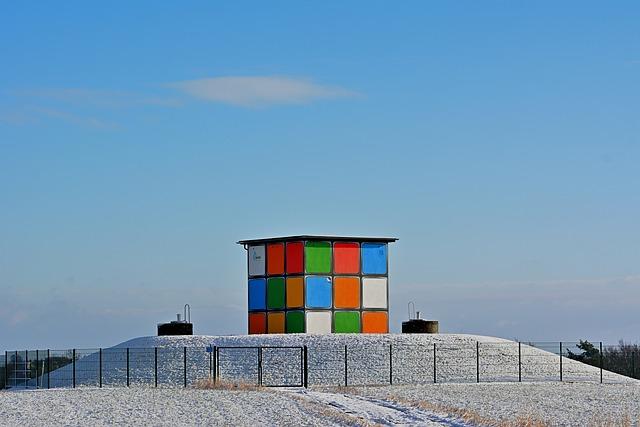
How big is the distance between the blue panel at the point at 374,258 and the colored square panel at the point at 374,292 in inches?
14.7

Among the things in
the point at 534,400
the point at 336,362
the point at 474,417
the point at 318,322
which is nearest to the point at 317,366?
the point at 336,362

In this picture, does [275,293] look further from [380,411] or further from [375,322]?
[380,411]

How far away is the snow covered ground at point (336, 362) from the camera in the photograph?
47375 mm

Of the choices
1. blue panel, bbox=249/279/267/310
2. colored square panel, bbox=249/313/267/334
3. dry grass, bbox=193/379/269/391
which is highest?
blue panel, bbox=249/279/267/310

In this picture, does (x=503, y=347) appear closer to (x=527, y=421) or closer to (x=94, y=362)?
(x=94, y=362)

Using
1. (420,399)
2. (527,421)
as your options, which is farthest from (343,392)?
(527,421)

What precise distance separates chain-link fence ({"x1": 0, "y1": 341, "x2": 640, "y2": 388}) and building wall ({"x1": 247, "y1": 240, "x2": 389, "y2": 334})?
3956mm

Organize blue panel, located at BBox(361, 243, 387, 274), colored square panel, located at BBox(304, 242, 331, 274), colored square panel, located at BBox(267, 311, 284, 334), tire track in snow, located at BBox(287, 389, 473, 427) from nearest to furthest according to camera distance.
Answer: tire track in snow, located at BBox(287, 389, 473, 427)
colored square panel, located at BBox(304, 242, 331, 274)
colored square panel, located at BBox(267, 311, 284, 334)
blue panel, located at BBox(361, 243, 387, 274)

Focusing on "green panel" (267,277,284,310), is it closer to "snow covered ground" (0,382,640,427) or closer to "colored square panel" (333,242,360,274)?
"colored square panel" (333,242,360,274)

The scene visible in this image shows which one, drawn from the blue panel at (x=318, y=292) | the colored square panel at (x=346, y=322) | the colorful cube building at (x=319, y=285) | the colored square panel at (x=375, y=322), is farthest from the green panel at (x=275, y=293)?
the colored square panel at (x=375, y=322)

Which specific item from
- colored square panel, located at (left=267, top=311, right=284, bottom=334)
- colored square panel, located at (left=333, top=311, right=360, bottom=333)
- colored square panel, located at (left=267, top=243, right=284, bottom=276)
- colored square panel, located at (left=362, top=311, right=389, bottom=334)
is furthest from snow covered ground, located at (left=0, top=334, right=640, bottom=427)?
colored square panel, located at (left=267, top=243, right=284, bottom=276)

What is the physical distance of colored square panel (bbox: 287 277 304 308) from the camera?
53406 mm

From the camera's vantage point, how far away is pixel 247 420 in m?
30.9

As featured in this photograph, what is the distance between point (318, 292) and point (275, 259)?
8.55 feet
